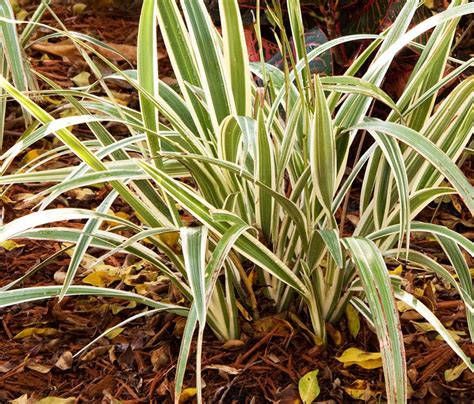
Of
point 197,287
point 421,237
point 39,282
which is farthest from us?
point 421,237

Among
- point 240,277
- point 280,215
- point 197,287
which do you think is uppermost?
point 197,287

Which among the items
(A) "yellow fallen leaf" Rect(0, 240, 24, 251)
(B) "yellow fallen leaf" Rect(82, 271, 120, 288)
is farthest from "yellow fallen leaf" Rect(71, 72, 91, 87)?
(B) "yellow fallen leaf" Rect(82, 271, 120, 288)

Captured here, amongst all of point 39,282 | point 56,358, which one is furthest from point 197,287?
point 39,282

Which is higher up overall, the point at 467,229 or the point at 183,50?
the point at 183,50

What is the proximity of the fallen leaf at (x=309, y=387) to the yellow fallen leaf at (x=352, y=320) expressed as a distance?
0.42 ft

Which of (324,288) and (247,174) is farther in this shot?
(324,288)

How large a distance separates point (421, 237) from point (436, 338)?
41cm

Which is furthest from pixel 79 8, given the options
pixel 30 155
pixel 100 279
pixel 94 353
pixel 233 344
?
pixel 233 344

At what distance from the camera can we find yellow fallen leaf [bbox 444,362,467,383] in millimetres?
1597

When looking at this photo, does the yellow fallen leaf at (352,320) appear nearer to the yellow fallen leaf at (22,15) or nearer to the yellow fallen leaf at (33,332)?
the yellow fallen leaf at (33,332)

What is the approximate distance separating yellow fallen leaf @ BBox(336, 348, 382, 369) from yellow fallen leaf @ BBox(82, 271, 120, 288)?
23.4 inches

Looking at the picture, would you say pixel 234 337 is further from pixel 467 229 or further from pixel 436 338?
pixel 467 229

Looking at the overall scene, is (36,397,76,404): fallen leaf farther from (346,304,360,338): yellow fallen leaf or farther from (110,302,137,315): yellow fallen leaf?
(346,304,360,338): yellow fallen leaf

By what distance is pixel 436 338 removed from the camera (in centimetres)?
170
